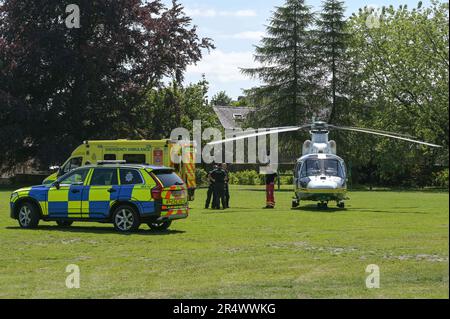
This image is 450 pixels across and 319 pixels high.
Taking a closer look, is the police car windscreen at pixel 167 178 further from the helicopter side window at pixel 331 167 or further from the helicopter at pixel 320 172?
the helicopter side window at pixel 331 167

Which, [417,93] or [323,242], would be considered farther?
[417,93]

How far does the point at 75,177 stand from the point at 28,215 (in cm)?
164

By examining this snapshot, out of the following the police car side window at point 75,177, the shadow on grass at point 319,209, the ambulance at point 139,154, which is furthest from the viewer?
the ambulance at point 139,154

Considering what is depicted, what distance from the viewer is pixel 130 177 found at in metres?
18.9

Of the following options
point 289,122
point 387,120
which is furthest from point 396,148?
point 289,122

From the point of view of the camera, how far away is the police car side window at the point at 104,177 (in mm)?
19047

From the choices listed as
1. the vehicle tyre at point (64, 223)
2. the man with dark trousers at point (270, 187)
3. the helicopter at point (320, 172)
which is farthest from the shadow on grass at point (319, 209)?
the vehicle tyre at point (64, 223)

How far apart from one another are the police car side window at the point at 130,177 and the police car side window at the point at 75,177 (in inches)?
41.8

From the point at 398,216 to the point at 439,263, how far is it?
1106 centimetres

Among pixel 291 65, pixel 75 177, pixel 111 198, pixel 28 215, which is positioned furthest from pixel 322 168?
pixel 291 65

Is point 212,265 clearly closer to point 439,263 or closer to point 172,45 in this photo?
point 439,263

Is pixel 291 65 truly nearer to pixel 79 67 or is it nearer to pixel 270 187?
pixel 79 67

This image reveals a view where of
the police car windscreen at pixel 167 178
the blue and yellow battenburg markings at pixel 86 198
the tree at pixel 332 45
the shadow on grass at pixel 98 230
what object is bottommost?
the shadow on grass at pixel 98 230

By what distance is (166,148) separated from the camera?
28.9m
